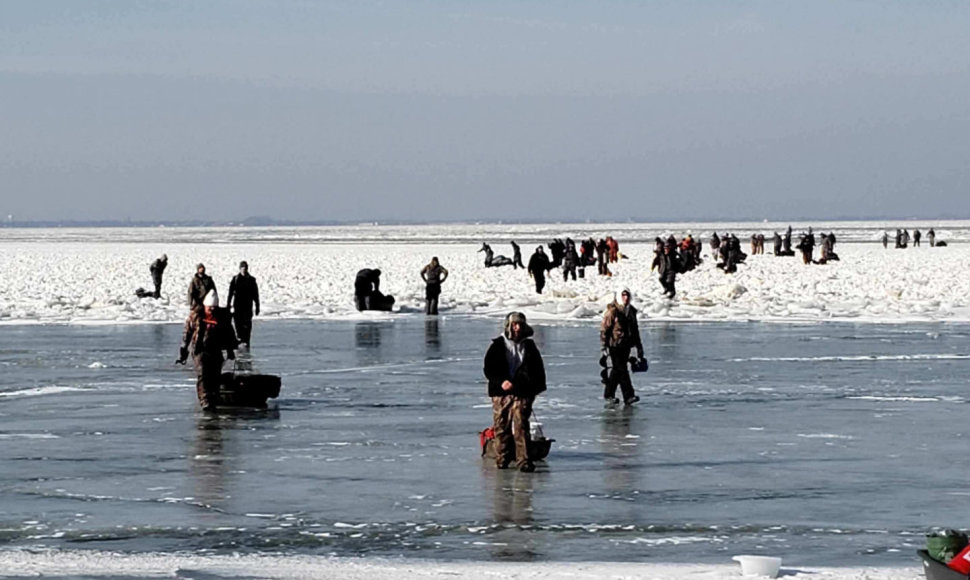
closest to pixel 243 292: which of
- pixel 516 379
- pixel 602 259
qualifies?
pixel 516 379

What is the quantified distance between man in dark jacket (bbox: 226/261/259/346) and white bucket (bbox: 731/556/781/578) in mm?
19264

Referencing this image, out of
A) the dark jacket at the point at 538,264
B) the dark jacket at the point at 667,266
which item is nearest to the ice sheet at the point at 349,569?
the dark jacket at the point at 667,266

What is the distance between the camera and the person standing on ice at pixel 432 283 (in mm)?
37656

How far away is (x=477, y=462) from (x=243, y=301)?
46.4ft

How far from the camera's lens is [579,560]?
1010 centimetres

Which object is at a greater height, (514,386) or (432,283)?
(432,283)

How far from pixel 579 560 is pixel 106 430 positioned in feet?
27.3

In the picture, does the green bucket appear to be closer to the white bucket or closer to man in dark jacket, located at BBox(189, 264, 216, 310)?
the white bucket

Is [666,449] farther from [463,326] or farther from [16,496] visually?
[463,326]

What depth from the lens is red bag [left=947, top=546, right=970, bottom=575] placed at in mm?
8508

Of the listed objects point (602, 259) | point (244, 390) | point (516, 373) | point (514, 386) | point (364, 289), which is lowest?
point (244, 390)

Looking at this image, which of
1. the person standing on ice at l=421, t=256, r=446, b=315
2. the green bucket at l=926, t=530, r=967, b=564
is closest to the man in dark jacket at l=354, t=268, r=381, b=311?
the person standing on ice at l=421, t=256, r=446, b=315

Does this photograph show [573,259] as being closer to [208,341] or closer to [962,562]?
[208,341]

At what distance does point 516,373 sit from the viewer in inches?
544
